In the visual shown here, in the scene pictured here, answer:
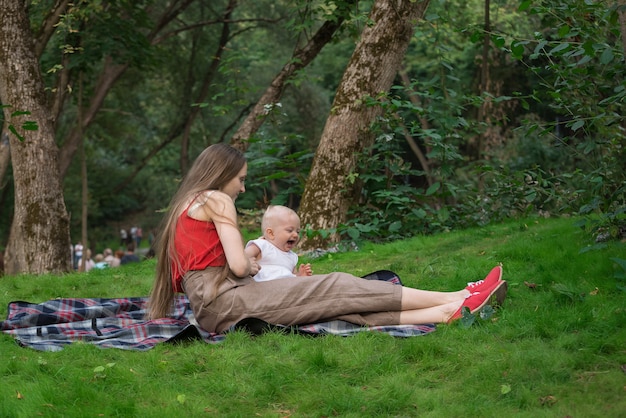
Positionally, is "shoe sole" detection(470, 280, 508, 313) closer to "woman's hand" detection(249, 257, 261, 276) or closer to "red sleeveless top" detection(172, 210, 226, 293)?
"woman's hand" detection(249, 257, 261, 276)

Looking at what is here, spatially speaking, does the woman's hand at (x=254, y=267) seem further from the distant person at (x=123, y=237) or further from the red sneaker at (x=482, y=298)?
the distant person at (x=123, y=237)

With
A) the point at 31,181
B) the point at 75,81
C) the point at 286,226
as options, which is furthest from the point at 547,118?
the point at 286,226

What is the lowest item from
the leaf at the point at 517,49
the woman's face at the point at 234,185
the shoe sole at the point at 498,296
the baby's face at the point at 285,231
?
the shoe sole at the point at 498,296

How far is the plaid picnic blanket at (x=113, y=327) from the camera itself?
5.32 meters

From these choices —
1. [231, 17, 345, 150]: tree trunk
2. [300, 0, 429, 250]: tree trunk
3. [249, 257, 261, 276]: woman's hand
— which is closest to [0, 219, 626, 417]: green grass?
[249, 257, 261, 276]: woman's hand

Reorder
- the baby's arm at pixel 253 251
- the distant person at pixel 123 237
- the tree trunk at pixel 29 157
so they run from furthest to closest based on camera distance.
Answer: the distant person at pixel 123 237 → the tree trunk at pixel 29 157 → the baby's arm at pixel 253 251

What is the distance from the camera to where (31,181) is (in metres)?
10.6

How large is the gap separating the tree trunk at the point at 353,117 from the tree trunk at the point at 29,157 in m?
3.50

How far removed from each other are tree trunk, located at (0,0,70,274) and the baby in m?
5.65

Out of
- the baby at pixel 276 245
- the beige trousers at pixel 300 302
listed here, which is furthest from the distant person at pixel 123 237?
the beige trousers at pixel 300 302

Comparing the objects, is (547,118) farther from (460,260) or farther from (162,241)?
(162,241)

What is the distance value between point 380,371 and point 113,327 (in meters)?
2.29

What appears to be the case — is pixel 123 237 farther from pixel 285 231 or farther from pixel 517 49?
pixel 517 49

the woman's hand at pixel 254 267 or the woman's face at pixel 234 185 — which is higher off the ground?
the woman's face at pixel 234 185
